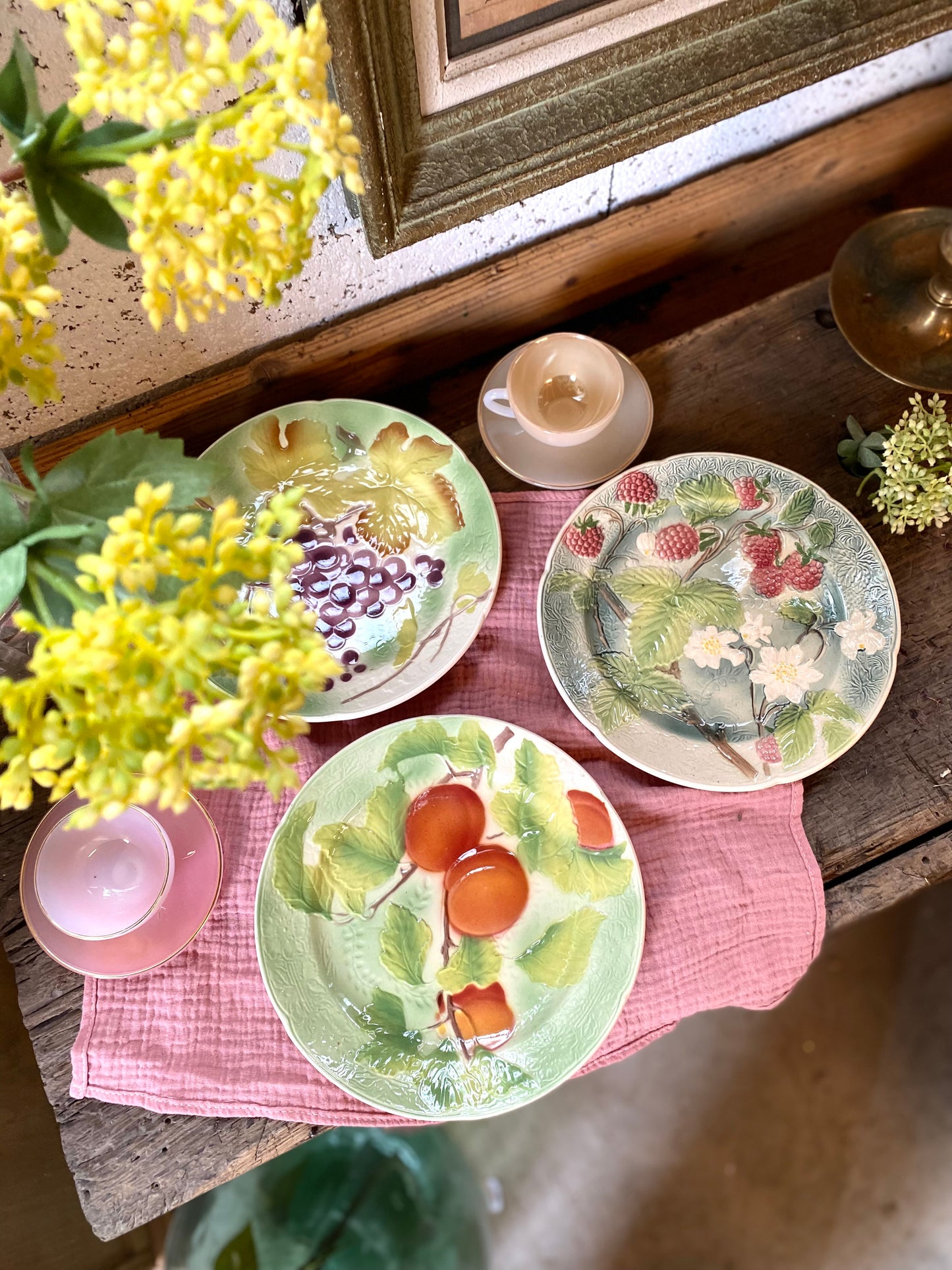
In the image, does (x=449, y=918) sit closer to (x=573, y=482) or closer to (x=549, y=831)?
(x=549, y=831)

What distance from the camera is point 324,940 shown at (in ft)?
2.30

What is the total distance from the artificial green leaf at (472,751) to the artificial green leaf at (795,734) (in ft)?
0.76

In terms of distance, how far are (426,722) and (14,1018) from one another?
21.5 inches

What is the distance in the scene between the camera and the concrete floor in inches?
61.2

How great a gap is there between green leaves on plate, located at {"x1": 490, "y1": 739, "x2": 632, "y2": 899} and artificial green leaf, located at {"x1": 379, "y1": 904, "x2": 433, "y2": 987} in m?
0.10

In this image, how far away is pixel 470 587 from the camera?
2.46 ft

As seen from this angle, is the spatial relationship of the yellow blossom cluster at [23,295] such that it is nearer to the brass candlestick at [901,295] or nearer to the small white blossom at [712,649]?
the small white blossom at [712,649]

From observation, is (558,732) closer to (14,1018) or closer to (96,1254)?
(14,1018)

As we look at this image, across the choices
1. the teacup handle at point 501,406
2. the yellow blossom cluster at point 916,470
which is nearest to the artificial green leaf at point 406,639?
the teacup handle at point 501,406

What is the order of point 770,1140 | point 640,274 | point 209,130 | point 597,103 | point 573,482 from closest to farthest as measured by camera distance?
1. point 209,130
2. point 597,103
3. point 573,482
4. point 640,274
5. point 770,1140

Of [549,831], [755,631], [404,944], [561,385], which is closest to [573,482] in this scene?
[561,385]

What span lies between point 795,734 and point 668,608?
5.7 inches

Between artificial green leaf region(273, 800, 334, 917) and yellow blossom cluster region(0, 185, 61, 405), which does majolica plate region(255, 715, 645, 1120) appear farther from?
yellow blossom cluster region(0, 185, 61, 405)

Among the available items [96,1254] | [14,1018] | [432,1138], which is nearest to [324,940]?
[14,1018]
